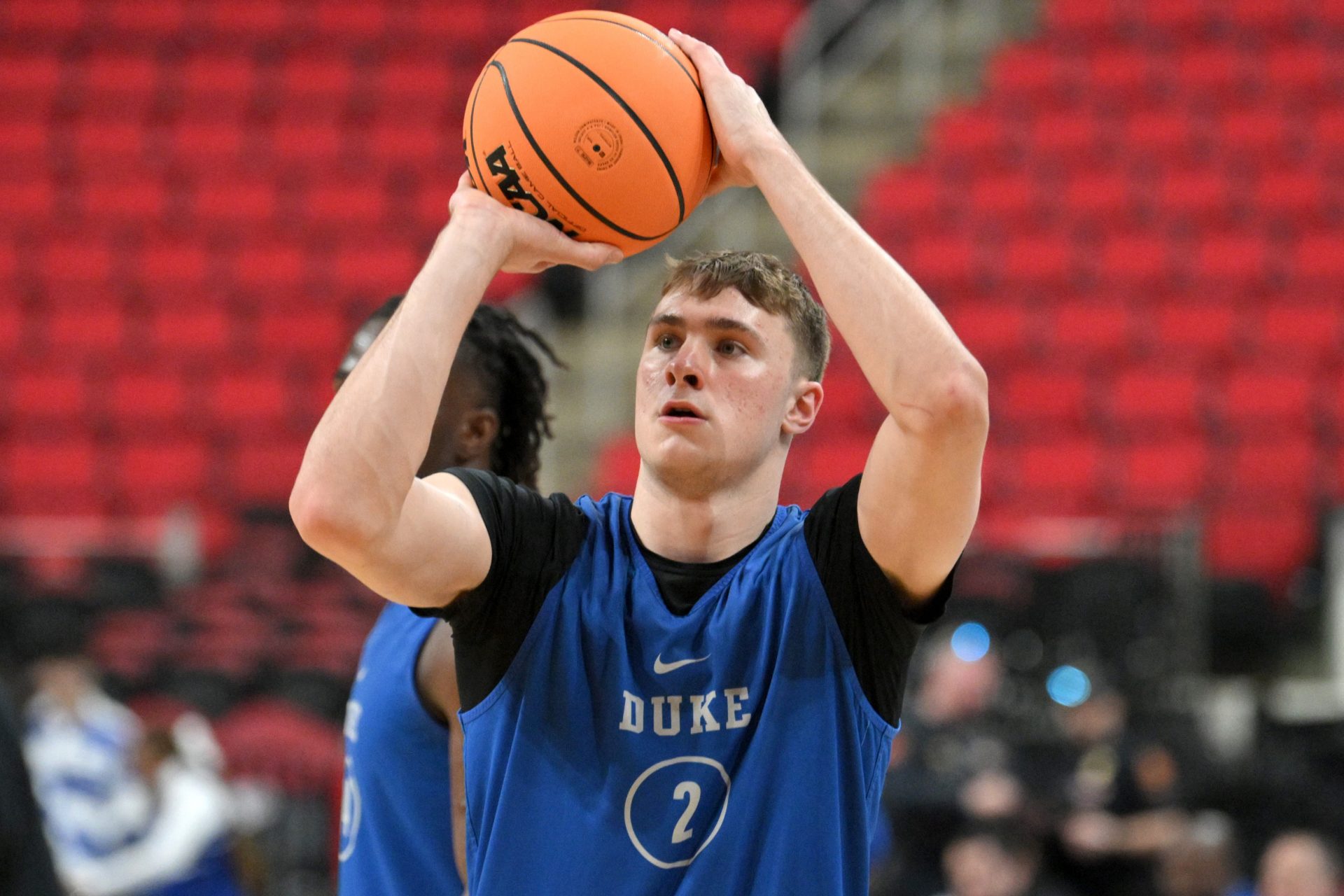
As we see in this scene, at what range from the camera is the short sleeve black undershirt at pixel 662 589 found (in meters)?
2.31

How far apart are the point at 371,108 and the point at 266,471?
3.29m

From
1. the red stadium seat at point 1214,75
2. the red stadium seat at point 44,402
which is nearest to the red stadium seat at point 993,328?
the red stadium seat at point 1214,75

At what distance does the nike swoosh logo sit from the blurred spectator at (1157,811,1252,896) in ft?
15.7

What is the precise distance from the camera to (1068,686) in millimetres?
8227

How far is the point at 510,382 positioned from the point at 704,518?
879mm

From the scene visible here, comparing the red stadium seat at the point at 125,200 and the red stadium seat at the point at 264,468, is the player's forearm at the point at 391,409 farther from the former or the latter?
the red stadium seat at the point at 125,200

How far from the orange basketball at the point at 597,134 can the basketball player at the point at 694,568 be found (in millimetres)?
45

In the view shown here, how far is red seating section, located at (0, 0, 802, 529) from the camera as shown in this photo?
10469 mm

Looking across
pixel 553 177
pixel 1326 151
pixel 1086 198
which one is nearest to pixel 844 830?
pixel 553 177

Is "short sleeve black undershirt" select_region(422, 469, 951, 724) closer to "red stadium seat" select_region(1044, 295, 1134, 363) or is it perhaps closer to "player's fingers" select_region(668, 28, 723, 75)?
"player's fingers" select_region(668, 28, 723, 75)

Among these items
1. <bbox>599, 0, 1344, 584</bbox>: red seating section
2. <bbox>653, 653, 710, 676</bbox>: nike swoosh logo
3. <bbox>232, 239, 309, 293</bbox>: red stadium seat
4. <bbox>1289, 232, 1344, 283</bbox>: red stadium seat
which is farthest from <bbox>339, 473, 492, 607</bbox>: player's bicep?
<bbox>1289, 232, 1344, 283</bbox>: red stadium seat

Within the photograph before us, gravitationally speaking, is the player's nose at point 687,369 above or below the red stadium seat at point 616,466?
below

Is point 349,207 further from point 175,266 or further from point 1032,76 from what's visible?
point 1032,76

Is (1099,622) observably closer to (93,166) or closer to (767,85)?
(767,85)
